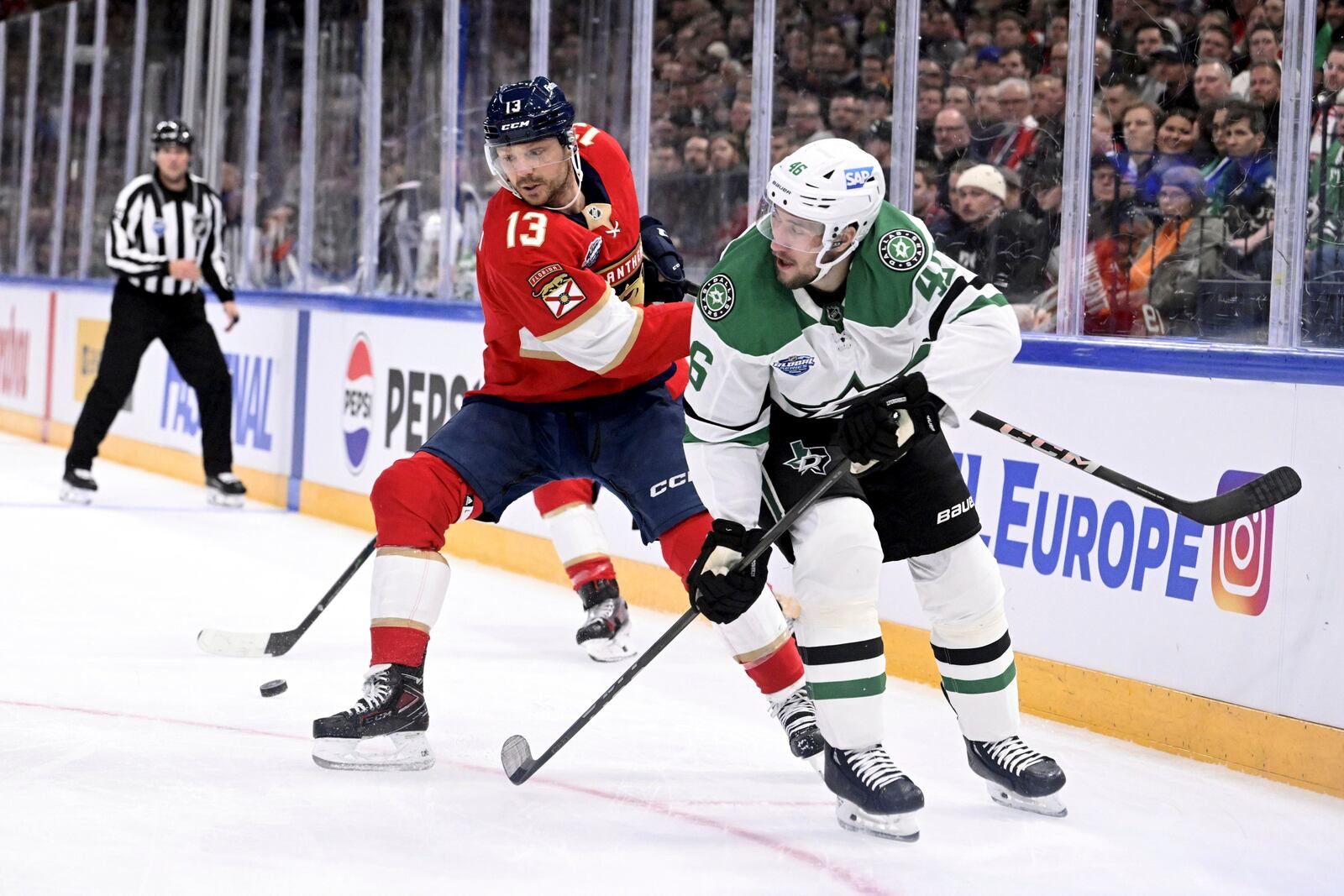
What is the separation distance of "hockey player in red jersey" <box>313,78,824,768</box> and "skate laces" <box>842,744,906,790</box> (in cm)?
30

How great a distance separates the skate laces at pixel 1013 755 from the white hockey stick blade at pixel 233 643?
179 centimetres

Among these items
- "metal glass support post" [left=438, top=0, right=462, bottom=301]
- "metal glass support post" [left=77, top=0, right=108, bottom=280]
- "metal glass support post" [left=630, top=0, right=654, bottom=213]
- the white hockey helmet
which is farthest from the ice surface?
"metal glass support post" [left=77, top=0, right=108, bottom=280]

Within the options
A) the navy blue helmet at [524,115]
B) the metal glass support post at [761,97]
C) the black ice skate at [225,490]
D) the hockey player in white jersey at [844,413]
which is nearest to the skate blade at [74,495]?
the black ice skate at [225,490]

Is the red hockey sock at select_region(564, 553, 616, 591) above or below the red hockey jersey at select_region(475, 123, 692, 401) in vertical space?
below

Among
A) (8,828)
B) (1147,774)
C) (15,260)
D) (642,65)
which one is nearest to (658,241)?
(1147,774)

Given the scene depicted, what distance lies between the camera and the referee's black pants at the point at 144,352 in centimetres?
661

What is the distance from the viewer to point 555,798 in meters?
2.79

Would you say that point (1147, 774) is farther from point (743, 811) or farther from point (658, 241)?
point (658, 241)

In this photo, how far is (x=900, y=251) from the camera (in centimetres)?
257

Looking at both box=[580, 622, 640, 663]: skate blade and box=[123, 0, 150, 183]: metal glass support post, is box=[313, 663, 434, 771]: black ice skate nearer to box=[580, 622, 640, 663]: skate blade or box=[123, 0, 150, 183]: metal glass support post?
box=[580, 622, 640, 663]: skate blade

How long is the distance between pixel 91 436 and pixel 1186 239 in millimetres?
4571

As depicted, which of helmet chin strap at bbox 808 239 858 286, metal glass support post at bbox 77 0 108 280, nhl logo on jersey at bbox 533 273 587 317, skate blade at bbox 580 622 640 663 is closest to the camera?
helmet chin strap at bbox 808 239 858 286

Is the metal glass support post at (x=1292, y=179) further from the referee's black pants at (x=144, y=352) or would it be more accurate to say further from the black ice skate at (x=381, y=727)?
the referee's black pants at (x=144, y=352)

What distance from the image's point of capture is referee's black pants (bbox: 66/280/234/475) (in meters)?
6.61
